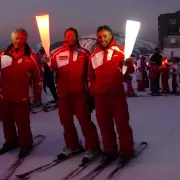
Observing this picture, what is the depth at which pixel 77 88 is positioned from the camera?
4.15 metres

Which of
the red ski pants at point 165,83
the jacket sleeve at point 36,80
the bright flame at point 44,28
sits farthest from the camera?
the red ski pants at point 165,83

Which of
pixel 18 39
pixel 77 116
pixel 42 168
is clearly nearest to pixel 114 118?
pixel 77 116

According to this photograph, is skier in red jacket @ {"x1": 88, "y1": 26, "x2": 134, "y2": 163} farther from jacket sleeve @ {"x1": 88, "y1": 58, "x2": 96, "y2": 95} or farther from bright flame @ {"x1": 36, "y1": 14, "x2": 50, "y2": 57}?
bright flame @ {"x1": 36, "y1": 14, "x2": 50, "y2": 57}

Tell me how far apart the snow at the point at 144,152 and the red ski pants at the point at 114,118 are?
0.82 ft

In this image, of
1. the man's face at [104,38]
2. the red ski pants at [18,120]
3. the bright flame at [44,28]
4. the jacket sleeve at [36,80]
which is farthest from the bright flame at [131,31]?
the red ski pants at [18,120]

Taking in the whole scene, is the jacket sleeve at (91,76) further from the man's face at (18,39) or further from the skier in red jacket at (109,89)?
the man's face at (18,39)

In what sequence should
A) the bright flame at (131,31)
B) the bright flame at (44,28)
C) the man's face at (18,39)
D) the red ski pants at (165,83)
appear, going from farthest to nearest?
the red ski pants at (165,83) → the man's face at (18,39) → the bright flame at (44,28) → the bright flame at (131,31)

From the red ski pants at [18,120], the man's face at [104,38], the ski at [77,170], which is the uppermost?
the man's face at [104,38]

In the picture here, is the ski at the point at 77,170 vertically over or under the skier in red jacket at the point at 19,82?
under

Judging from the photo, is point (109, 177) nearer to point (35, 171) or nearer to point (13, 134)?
point (35, 171)

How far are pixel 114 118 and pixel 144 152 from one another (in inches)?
31.8

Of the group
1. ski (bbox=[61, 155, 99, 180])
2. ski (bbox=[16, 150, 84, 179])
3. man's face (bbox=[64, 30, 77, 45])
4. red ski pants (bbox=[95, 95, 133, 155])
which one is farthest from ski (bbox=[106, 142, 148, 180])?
man's face (bbox=[64, 30, 77, 45])

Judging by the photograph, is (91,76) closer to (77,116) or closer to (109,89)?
(109,89)

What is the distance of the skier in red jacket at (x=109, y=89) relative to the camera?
3.97 meters
